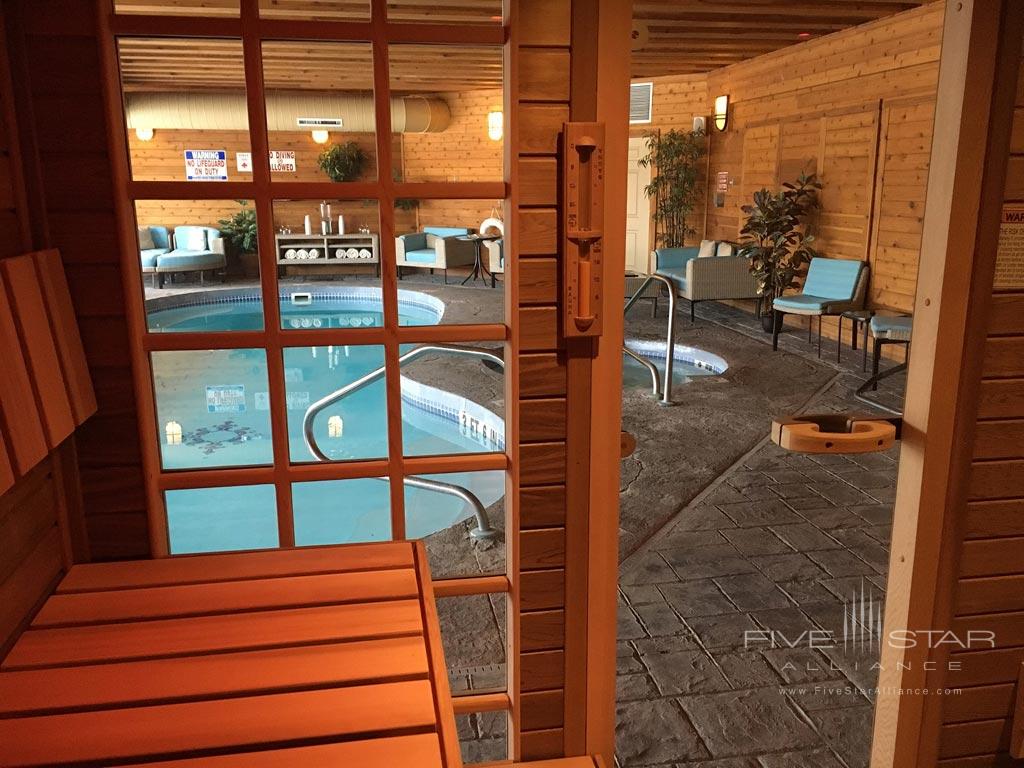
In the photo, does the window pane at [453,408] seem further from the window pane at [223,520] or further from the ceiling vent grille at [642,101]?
the ceiling vent grille at [642,101]

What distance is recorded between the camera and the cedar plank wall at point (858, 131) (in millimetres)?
6641

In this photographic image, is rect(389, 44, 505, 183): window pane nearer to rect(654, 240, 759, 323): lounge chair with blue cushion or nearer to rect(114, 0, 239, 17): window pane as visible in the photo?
rect(654, 240, 759, 323): lounge chair with blue cushion

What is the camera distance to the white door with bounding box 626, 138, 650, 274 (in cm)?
1133

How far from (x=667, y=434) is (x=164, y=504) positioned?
11.8 feet

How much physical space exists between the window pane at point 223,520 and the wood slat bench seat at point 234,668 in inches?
127

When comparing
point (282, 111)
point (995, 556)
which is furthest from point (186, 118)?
point (995, 556)

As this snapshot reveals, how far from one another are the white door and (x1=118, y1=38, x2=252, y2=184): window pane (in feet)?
17.1

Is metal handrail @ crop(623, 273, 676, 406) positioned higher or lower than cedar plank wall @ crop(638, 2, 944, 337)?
lower

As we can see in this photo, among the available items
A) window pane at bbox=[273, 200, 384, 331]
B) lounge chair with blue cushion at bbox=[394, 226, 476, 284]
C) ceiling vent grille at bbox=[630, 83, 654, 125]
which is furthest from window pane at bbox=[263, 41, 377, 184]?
ceiling vent grille at bbox=[630, 83, 654, 125]

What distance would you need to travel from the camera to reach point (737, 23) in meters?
6.96

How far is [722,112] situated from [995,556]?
870 cm

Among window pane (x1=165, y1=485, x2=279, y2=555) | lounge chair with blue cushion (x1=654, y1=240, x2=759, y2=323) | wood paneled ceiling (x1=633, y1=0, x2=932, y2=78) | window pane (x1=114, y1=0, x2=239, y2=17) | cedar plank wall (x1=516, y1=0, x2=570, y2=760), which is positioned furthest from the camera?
lounge chair with blue cushion (x1=654, y1=240, x2=759, y2=323)

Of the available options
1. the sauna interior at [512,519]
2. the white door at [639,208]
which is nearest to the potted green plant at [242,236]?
the white door at [639,208]

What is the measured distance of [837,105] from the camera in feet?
25.2
